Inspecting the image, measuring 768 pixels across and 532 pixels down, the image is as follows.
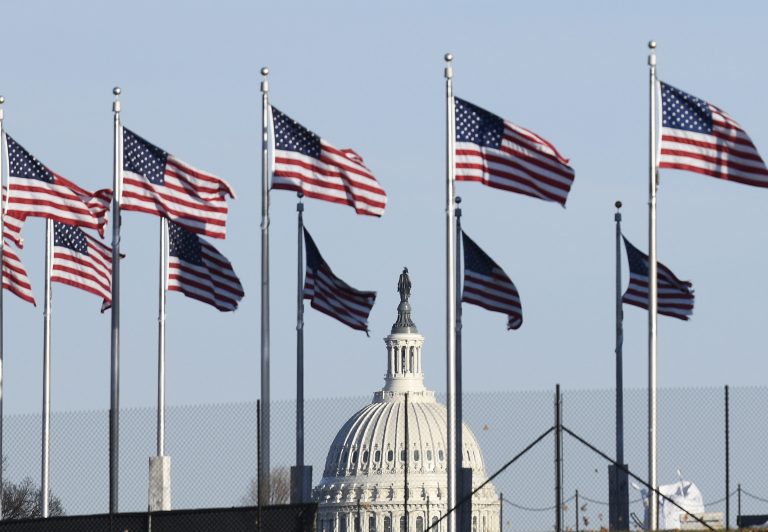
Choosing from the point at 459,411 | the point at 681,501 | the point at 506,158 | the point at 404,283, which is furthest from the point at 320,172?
the point at 404,283

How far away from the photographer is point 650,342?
39562mm

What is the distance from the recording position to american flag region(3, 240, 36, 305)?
153 ft

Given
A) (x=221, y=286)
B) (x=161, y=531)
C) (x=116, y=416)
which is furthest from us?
(x=221, y=286)

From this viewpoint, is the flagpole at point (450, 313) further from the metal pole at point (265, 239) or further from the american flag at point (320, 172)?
the metal pole at point (265, 239)

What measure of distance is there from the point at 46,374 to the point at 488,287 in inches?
325

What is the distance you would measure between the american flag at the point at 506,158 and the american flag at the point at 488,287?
4840mm

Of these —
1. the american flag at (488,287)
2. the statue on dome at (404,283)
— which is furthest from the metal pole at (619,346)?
the statue on dome at (404,283)

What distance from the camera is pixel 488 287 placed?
44.3 metres

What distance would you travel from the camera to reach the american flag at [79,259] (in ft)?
151

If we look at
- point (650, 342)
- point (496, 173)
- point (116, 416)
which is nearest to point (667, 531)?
point (650, 342)

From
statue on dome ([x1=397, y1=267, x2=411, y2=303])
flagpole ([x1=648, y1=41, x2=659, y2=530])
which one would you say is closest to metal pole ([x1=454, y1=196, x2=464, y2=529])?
flagpole ([x1=648, y1=41, x2=659, y2=530])

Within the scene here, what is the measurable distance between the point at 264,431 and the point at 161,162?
4.91 m

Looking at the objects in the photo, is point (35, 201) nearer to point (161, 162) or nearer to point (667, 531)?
point (161, 162)

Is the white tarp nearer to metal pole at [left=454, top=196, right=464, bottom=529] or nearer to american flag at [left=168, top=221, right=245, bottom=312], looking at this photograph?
metal pole at [left=454, top=196, right=464, bottom=529]
